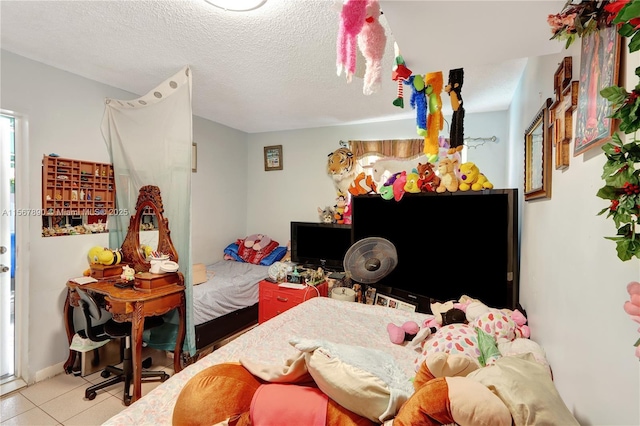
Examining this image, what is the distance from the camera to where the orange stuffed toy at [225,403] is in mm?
953

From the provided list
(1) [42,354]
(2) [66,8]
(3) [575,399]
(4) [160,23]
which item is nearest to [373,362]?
(3) [575,399]

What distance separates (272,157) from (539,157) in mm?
3518

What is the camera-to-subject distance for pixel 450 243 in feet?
6.97

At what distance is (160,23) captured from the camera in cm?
186

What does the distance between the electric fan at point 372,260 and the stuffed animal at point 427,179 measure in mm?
498

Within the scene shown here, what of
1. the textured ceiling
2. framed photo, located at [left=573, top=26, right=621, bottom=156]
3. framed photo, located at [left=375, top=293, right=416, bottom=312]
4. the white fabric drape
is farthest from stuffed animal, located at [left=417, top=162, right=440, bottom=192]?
the white fabric drape

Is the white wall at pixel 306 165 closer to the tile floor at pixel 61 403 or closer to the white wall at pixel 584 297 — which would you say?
the white wall at pixel 584 297

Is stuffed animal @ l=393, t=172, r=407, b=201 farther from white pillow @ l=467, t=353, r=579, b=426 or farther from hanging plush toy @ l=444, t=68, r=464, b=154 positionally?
white pillow @ l=467, t=353, r=579, b=426

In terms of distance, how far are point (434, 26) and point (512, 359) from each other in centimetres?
109

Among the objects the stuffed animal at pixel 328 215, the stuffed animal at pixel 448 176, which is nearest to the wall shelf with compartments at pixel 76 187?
the stuffed animal at pixel 328 215

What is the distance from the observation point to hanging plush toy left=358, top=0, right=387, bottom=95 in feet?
2.79

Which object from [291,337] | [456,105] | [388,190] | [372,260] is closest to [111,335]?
[291,337]

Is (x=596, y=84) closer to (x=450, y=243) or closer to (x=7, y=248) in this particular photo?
(x=450, y=243)

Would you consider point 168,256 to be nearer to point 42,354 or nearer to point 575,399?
point 42,354
